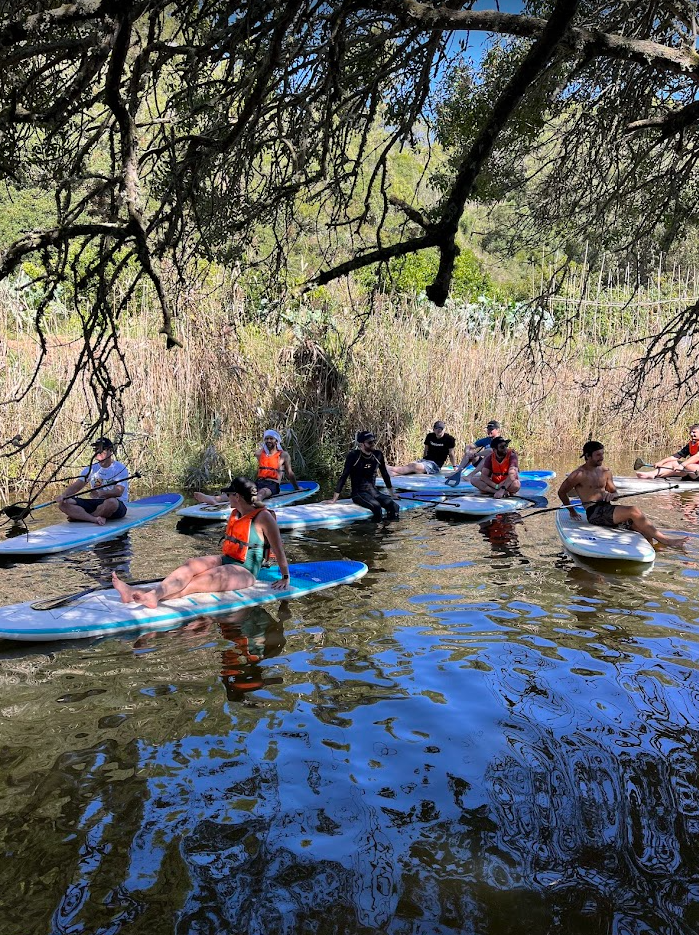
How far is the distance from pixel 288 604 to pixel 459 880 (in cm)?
429

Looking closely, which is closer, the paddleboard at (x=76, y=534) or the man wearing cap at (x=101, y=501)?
Result: the paddleboard at (x=76, y=534)

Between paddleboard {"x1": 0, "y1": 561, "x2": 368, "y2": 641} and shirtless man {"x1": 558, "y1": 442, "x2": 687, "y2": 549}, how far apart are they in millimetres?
3852

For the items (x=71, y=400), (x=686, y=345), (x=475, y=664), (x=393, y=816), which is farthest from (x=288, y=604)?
(x=686, y=345)

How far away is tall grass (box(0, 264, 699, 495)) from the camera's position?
526 inches

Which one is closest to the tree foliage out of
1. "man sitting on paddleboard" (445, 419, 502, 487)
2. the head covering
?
the head covering

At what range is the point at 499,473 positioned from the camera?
12.5 meters

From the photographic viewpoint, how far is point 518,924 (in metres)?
3.12

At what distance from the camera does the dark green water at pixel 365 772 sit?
3.27 meters

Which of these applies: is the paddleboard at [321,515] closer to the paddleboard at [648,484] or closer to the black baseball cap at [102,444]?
the black baseball cap at [102,444]

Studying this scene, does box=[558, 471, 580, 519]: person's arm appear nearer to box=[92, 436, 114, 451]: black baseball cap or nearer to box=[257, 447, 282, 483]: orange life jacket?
box=[257, 447, 282, 483]: orange life jacket

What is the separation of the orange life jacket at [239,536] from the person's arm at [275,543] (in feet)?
0.27

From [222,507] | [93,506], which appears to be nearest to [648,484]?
[222,507]

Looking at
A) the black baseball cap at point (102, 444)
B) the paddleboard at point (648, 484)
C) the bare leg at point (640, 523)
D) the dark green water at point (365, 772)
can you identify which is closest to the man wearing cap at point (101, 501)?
the black baseball cap at point (102, 444)

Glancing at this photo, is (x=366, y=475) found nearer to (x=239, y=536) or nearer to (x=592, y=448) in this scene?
(x=592, y=448)
